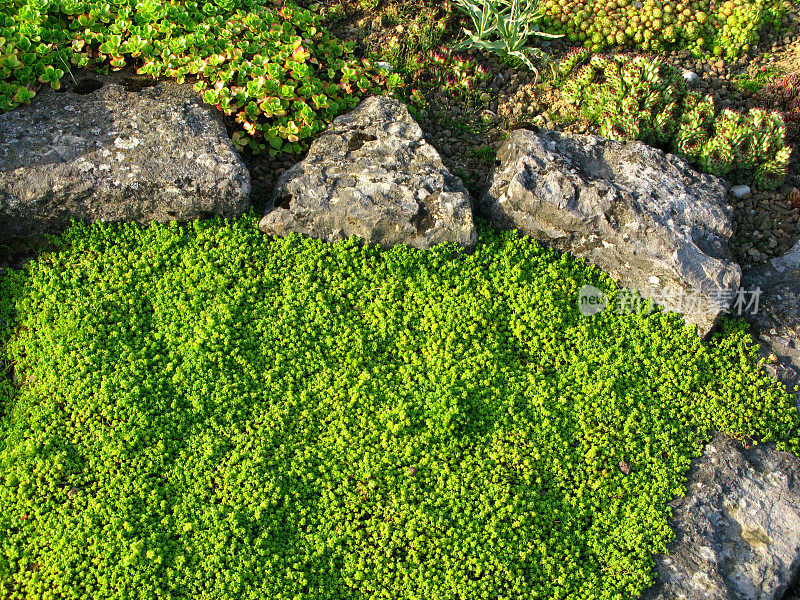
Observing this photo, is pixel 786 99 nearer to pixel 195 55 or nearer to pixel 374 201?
pixel 374 201

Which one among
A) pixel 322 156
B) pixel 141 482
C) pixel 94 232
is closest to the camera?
pixel 141 482

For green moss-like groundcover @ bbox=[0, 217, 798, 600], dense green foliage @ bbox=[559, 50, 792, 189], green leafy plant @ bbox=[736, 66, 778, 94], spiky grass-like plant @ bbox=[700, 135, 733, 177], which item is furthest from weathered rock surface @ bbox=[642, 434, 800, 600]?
green leafy plant @ bbox=[736, 66, 778, 94]

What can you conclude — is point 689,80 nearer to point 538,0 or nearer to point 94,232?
point 538,0

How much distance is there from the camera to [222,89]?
261 inches

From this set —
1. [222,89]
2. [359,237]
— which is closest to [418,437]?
[359,237]

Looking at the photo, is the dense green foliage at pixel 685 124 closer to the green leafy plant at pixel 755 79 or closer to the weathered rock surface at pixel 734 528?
the green leafy plant at pixel 755 79

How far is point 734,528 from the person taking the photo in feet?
16.3

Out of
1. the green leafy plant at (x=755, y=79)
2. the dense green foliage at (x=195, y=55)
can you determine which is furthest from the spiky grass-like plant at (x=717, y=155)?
the dense green foliage at (x=195, y=55)

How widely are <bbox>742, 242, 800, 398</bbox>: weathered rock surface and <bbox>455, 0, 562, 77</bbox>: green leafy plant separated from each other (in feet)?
11.6

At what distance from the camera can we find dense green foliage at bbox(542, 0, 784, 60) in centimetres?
798

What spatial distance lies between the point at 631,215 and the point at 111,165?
512cm

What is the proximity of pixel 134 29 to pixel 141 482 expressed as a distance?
4.81 metres

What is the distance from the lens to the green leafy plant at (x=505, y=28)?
7.64m

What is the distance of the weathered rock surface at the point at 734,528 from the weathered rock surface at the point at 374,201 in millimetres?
2992
